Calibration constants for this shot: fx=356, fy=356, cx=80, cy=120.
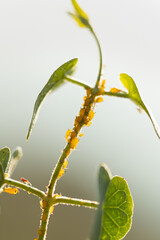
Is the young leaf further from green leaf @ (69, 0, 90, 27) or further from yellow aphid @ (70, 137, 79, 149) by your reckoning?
green leaf @ (69, 0, 90, 27)

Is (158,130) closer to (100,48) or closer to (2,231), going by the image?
(100,48)

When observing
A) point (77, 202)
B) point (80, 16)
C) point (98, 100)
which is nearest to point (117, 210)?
point (77, 202)

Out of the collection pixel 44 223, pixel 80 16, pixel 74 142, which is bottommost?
pixel 44 223

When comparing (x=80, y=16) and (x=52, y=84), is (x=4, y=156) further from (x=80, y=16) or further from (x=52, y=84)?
(x=80, y=16)

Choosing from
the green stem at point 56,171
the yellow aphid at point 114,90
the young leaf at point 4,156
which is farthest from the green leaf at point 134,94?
the young leaf at point 4,156

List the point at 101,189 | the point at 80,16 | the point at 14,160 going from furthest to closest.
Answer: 1. the point at 14,160
2. the point at 80,16
3. the point at 101,189

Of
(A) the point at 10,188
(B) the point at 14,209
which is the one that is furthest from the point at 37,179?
(A) the point at 10,188

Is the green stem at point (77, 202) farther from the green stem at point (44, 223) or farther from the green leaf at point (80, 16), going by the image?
the green leaf at point (80, 16)

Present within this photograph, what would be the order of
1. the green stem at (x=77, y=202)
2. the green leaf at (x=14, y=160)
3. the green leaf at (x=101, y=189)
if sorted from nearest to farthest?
the green leaf at (x=101, y=189) → the green stem at (x=77, y=202) → the green leaf at (x=14, y=160)
